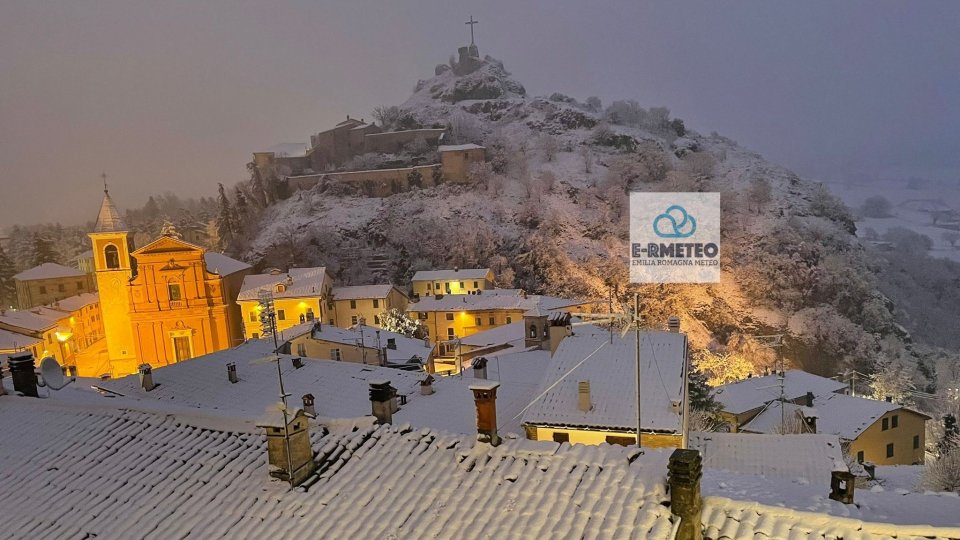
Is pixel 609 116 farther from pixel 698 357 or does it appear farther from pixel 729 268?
pixel 698 357

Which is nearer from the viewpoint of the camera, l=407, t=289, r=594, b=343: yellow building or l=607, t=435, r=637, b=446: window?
l=607, t=435, r=637, b=446: window

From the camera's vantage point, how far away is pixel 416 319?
146ft

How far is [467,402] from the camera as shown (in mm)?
16516

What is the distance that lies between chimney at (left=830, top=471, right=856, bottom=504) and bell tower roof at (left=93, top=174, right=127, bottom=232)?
3832 cm

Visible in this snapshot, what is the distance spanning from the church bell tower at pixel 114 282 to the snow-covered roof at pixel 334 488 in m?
30.8

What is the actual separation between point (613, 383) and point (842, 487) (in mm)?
6415

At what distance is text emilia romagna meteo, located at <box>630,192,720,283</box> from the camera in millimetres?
60969

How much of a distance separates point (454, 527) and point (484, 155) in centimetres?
7450

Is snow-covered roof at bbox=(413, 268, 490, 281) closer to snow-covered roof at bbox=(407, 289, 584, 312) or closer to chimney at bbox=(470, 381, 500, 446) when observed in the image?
snow-covered roof at bbox=(407, 289, 584, 312)

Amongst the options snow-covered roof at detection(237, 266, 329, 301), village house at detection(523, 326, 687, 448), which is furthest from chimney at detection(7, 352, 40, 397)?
snow-covered roof at detection(237, 266, 329, 301)

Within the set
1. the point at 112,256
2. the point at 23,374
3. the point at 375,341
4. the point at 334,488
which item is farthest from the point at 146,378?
the point at 112,256

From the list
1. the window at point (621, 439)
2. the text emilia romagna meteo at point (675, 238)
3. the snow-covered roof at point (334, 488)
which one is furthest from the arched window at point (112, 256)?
the text emilia romagna meteo at point (675, 238)

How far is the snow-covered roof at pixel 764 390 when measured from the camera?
26094 millimetres

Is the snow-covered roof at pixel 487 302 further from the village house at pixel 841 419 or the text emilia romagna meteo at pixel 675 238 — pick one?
the text emilia romagna meteo at pixel 675 238
